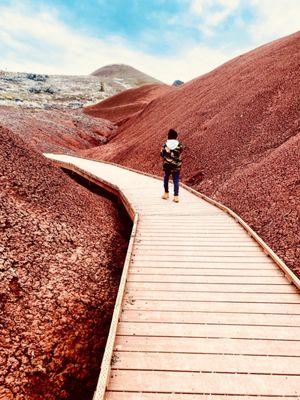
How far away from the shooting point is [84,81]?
103312mm

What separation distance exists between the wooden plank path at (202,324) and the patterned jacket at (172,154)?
10.6 feet

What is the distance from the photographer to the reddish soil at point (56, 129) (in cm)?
2780

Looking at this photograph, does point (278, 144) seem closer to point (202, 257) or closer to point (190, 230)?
point (190, 230)

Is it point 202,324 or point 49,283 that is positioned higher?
point 202,324

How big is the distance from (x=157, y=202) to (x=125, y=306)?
20.3 ft

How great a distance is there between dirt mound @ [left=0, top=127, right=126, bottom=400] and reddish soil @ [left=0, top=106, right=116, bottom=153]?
18.2m

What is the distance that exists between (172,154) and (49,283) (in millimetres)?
5794

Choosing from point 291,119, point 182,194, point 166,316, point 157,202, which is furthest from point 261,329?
point 291,119

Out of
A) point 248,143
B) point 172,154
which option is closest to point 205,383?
point 172,154

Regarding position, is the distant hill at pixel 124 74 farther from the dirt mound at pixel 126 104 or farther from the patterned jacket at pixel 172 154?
the patterned jacket at pixel 172 154

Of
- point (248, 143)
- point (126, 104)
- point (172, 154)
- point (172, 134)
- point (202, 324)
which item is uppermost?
point (126, 104)

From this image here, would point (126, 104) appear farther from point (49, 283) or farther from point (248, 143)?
point (49, 283)

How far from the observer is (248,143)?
1475 centimetres

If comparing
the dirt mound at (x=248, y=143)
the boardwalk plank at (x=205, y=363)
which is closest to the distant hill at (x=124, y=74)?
the dirt mound at (x=248, y=143)
